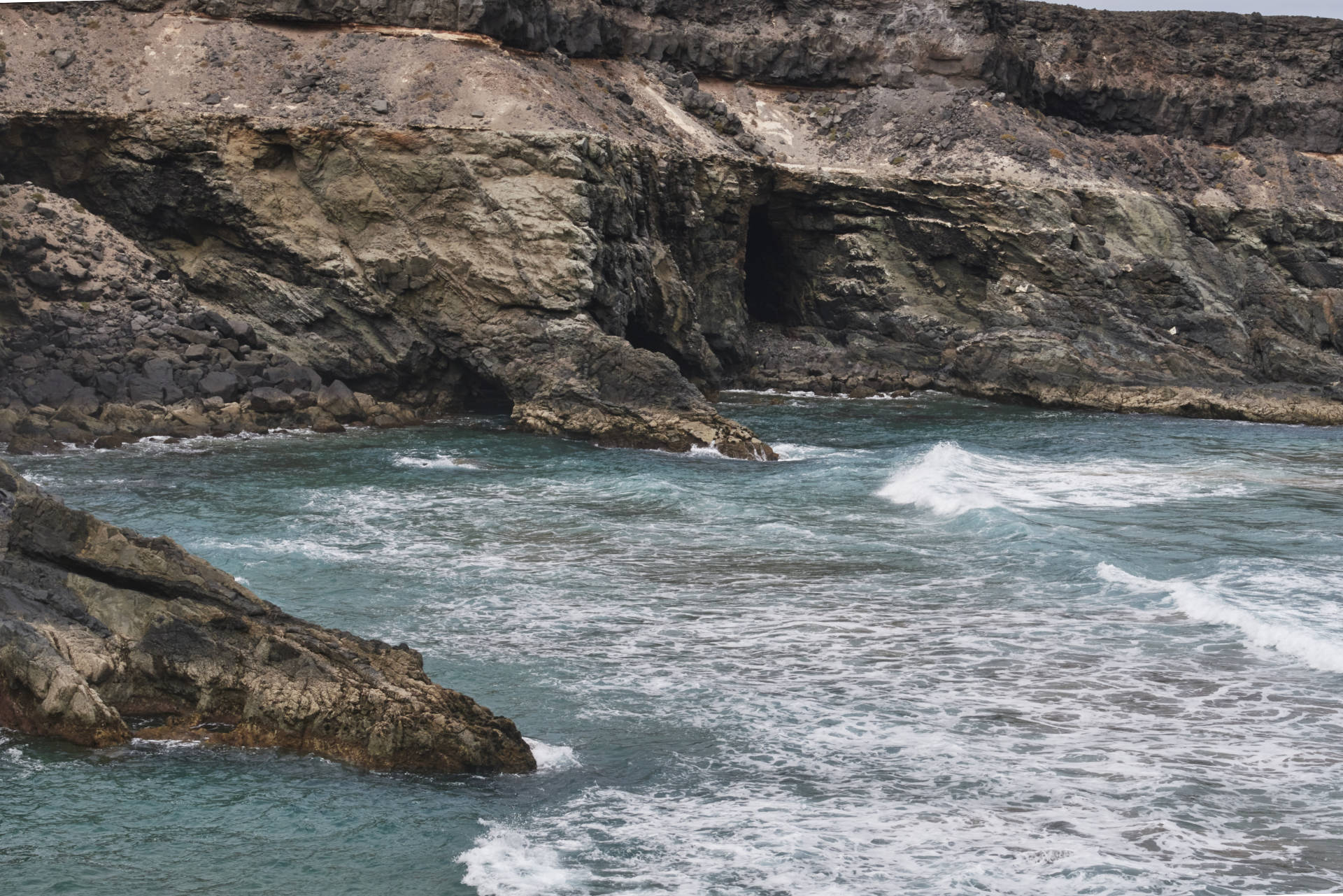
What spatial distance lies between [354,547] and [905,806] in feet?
38.8

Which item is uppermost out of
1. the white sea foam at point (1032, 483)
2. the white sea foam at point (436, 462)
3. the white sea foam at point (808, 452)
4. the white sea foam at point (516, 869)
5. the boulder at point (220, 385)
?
the boulder at point (220, 385)

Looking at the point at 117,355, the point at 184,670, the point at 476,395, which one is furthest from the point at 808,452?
the point at 184,670

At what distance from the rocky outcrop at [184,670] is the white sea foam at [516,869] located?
4.78ft

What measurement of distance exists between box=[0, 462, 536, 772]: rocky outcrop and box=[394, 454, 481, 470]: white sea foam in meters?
16.1

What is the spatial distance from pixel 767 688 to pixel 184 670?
588 centimetres

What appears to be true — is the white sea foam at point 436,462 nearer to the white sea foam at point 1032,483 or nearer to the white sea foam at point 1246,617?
the white sea foam at point 1032,483

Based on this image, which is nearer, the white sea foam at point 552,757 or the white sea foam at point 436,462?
the white sea foam at point 552,757

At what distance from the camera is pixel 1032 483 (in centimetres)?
2788

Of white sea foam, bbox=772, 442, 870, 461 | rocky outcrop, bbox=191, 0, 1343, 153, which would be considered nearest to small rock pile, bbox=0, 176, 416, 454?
white sea foam, bbox=772, 442, 870, 461

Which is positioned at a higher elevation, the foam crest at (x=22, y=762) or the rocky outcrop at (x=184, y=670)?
the rocky outcrop at (x=184, y=670)

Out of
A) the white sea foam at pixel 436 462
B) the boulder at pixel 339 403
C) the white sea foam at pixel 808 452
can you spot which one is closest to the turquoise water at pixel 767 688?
the white sea foam at pixel 436 462

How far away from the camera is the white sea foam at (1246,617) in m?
14.7

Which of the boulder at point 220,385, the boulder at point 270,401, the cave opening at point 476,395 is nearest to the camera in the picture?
the boulder at point 220,385

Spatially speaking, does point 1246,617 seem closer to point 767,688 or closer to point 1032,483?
point 767,688
